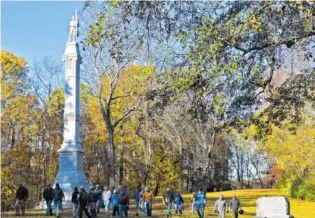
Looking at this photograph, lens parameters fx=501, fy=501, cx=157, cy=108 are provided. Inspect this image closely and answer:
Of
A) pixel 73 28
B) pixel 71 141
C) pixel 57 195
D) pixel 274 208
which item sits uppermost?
pixel 73 28

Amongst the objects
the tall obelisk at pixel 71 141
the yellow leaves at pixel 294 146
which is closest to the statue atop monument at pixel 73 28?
the tall obelisk at pixel 71 141

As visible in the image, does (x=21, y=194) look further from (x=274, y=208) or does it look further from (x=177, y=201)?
(x=274, y=208)

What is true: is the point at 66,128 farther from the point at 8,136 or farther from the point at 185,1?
the point at 185,1

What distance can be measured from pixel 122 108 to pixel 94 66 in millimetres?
12749

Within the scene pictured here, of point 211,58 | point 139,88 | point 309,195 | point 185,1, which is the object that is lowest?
point 309,195

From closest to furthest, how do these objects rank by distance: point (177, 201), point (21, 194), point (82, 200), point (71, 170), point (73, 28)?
point (82, 200) < point (21, 194) < point (177, 201) < point (71, 170) < point (73, 28)

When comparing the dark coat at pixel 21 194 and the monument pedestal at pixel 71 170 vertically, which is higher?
the monument pedestal at pixel 71 170

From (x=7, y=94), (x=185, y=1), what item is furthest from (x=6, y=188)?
(x=185, y=1)

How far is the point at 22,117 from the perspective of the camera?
42.8 m

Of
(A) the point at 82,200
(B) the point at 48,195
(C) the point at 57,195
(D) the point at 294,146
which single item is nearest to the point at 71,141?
(B) the point at 48,195

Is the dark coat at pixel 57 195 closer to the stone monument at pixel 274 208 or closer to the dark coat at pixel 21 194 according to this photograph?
the dark coat at pixel 21 194

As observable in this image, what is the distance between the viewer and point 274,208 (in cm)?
1783

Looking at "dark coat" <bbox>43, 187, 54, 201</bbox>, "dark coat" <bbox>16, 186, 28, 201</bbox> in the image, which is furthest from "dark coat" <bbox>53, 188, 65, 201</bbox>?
"dark coat" <bbox>16, 186, 28, 201</bbox>

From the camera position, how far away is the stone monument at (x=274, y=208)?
1769 centimetres
